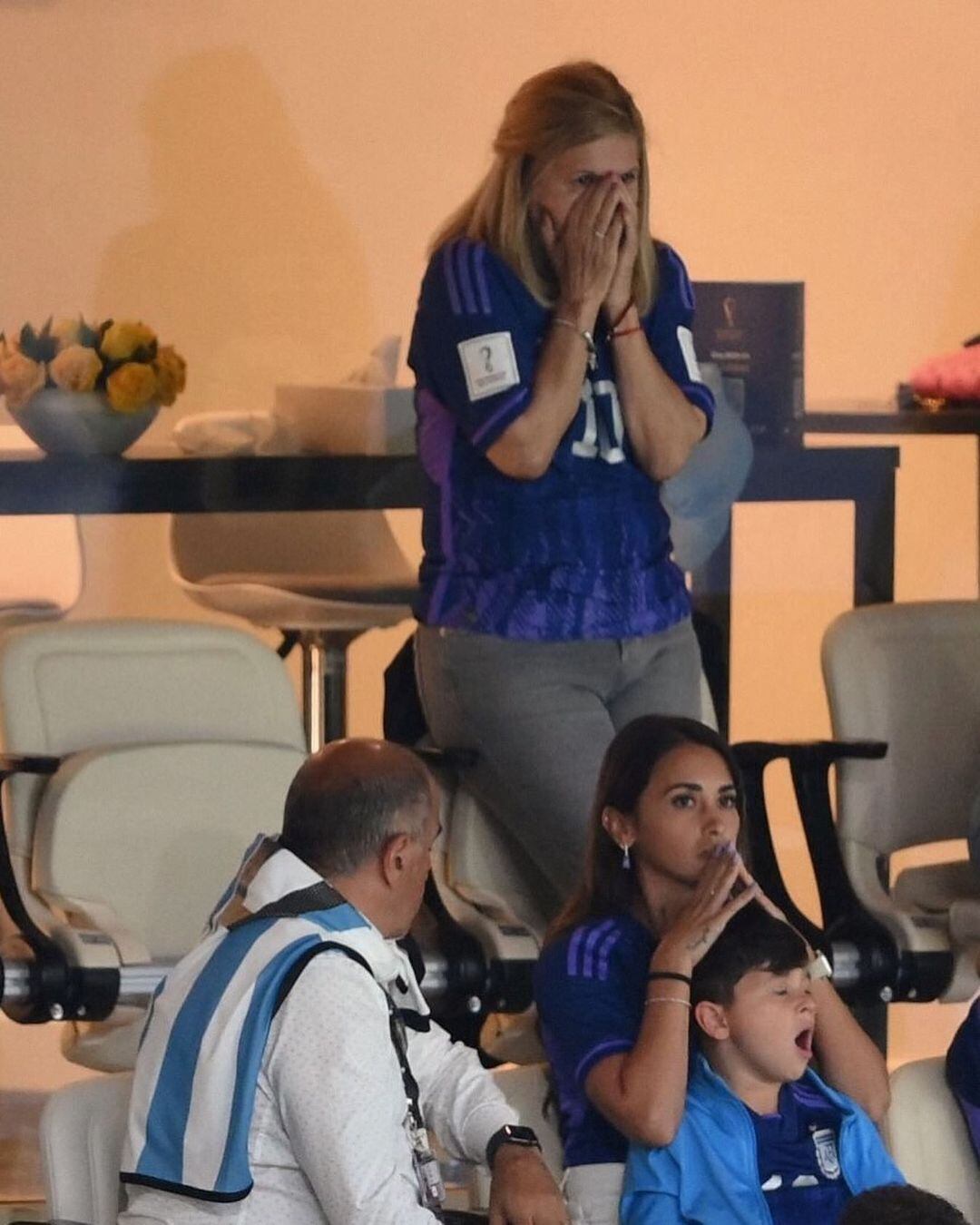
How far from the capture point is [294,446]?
451cm

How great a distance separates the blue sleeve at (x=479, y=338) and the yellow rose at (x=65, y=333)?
3.84 feet

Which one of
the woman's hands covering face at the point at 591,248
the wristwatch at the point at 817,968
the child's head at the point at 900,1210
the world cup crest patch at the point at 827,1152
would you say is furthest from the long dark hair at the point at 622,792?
the child's head at the point at 900,1210

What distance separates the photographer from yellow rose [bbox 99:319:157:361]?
4.42m

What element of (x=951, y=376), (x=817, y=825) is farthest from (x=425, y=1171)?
(x=951, y=376)

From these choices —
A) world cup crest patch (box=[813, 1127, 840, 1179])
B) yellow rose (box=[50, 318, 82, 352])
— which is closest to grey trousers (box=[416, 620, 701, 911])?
world cup crest patch (box=[813, 1127, 840, 1179])

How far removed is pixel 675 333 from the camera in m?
3.49

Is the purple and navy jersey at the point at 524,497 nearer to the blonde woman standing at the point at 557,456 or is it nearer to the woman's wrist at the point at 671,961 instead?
the blonde woman standing at the point at 557,456

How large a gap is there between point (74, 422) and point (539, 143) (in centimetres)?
123

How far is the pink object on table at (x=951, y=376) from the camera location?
4926mm

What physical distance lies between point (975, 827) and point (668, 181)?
1.69m

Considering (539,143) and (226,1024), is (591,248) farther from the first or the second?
(226,1024)

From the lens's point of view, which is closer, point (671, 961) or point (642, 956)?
point (671, 961)

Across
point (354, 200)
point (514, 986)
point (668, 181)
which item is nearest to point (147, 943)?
point (514, 986)

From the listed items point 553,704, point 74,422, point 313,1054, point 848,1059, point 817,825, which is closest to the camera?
point 313,1054
